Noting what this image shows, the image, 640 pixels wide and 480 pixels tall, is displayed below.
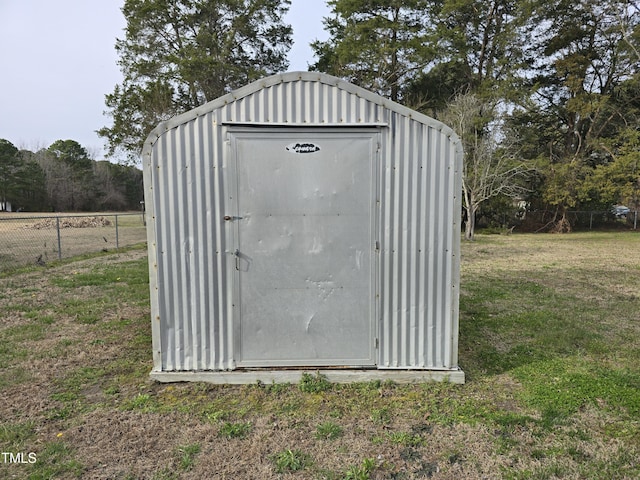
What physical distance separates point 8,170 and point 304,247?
61.5 m

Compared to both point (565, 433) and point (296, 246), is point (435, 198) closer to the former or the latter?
point (296, 246)

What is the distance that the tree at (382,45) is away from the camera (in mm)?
25438

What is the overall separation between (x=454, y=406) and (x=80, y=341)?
465cm

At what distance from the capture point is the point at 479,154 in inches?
762

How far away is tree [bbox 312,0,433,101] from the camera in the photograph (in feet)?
83.5

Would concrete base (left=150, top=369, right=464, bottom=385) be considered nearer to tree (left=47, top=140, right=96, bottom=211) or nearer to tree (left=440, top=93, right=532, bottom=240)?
tree (left=440, top=93, right=532, bottom=240)

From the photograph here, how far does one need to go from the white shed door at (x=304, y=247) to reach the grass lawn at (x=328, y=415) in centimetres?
39

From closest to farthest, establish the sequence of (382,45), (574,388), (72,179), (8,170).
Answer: (574,388), (382,45), (8,170), (72,179)

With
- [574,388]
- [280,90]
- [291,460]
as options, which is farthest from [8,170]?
[574,388]

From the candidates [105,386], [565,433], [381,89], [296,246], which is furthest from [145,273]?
[381,89]

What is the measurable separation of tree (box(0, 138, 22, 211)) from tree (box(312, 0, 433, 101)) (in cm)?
4631

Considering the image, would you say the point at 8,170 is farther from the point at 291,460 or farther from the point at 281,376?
the point at 291,460

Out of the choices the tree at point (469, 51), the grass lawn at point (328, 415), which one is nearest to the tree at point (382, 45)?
the tree at point (469, 51)

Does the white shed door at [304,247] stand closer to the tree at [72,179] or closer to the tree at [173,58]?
the tree at [173,58]
